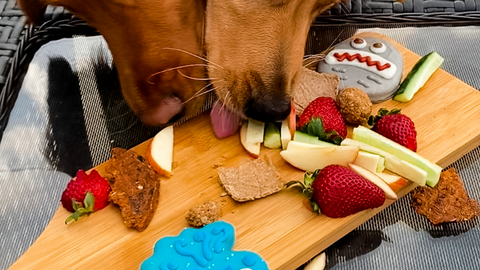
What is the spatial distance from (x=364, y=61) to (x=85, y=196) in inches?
37.8

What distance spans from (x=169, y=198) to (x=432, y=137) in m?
0.79

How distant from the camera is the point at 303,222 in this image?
1293mm

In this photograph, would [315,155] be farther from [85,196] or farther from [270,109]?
[85,196]

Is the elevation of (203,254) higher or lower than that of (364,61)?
lower

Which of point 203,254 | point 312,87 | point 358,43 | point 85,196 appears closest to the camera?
point 203,254

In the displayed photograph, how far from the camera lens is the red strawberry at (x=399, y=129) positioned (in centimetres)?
141

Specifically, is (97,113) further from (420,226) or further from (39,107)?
(420,226)

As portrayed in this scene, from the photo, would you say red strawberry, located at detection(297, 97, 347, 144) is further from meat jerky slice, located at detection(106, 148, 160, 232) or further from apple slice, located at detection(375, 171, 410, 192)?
meat jerky slice, located at detection(106, 148, 160, 232)

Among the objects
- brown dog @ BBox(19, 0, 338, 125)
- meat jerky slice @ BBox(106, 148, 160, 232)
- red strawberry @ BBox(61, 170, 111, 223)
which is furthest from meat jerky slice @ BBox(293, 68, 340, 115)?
red strawberry @ BBox(61, 170, 111, 223)

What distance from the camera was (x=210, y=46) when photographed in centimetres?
141

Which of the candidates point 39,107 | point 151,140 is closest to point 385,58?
point 151,140

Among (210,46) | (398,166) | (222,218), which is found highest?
(210,46)

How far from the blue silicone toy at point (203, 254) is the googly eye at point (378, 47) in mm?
831

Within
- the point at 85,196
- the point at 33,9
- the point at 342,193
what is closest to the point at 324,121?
the point at 342,193
